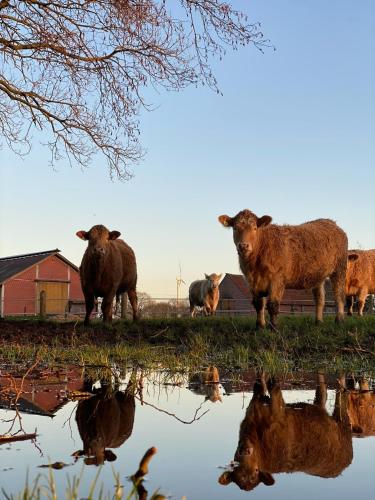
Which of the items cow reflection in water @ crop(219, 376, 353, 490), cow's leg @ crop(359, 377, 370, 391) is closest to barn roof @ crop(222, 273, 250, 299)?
cow's leg @ crop(359, 377, 370, 391)

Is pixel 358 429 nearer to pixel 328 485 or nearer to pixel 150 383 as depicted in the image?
pixel 328 485

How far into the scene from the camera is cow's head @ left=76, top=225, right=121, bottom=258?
492 inches

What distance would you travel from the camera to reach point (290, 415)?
12.4 feet

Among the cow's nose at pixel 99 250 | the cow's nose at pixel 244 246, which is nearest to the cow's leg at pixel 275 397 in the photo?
the cow's nose at pixel 244 246

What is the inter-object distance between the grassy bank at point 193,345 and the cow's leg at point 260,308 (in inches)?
8.7

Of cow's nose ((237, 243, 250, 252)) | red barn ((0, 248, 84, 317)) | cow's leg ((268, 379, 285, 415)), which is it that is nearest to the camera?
cow's leg ((268, 379, 285, 415))

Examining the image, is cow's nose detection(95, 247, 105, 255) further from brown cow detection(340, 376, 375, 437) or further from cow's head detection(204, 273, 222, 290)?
cow's head detection(204, 273, 222, 290)

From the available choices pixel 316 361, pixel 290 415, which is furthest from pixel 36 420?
pixel 316 361

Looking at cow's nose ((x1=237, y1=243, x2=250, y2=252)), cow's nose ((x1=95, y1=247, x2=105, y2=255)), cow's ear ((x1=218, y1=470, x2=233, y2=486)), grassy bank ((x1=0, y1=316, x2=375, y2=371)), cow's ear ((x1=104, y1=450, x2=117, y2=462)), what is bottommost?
cow's ear ((x1=218, y1=470, x2=233, y2=486))

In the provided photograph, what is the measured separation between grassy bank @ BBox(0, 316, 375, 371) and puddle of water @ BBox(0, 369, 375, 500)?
5.05ft

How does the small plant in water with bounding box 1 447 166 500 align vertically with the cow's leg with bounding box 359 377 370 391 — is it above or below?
above

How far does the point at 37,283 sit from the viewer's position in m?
44.2

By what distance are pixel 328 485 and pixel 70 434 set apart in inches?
59.4

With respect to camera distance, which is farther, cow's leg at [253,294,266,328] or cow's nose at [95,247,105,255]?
cow's nose at [95,247,105,255]
